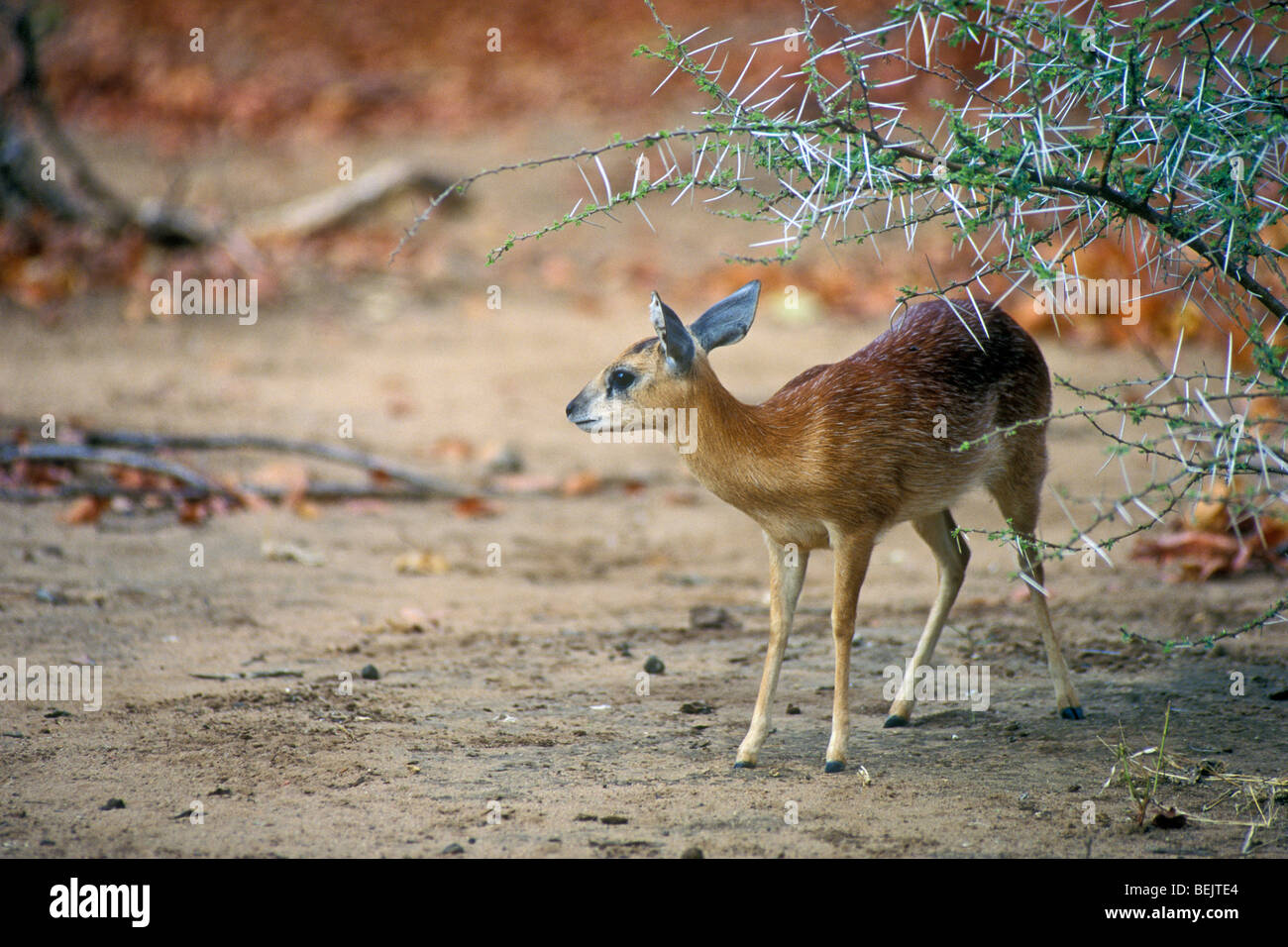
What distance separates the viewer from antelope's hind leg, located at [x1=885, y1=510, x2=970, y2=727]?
4832mm

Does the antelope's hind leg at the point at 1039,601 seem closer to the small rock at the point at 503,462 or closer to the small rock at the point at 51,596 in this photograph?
the small rock at the point at 51,596

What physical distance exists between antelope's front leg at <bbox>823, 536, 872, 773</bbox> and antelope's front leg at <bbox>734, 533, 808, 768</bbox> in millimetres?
195

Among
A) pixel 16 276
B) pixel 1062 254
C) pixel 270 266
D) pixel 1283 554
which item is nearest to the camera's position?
pixel 1062 254

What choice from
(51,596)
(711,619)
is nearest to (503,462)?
(711,619)

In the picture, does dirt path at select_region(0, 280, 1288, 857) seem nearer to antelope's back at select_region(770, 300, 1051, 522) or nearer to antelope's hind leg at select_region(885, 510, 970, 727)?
antelope's hind leg at select_region(885, 510, 970, 727)

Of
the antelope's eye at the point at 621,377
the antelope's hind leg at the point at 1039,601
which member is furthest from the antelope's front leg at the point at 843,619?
the antelope's eye at the point at 621,377

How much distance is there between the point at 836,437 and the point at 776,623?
2.28 ft

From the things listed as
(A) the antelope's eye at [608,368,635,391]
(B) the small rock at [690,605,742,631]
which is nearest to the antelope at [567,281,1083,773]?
(A) the antelope's eye at [608,368,635,391]

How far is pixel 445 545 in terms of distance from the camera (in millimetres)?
7277

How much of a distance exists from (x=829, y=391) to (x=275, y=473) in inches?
186

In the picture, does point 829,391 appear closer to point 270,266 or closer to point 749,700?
point 749,700

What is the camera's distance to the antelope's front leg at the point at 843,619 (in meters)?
4.29

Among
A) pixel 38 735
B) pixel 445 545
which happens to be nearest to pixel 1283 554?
pixel 445 545

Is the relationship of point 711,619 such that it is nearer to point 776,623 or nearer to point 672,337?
point 776,623
